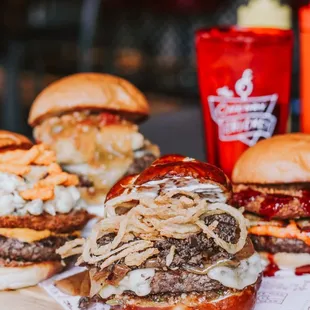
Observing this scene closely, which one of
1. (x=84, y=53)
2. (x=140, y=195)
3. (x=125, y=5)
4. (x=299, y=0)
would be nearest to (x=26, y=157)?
(x=140, y=195)

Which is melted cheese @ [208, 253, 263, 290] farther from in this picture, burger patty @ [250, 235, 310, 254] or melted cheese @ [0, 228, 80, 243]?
melted cheese @ [0, 228, 80, 243]

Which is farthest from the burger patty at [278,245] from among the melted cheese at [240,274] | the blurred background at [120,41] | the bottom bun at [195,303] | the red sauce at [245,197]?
the blurred background at [120,41]

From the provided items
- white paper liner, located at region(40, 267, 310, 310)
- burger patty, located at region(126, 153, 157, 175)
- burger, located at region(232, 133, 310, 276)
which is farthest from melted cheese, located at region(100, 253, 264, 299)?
burger patty, located at region(126, 153, 157, 175)

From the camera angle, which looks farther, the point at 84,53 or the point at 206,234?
the point at 84,53

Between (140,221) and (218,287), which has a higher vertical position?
(140,221)

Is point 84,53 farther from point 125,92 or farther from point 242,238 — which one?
point 242,238

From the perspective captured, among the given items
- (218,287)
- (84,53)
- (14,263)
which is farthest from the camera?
(84,53)

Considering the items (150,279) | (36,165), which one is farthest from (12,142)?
(150,279)
